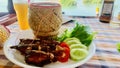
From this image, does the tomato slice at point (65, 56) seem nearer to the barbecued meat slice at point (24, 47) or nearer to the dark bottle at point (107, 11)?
the barbecued meat slice at point (24, 47)

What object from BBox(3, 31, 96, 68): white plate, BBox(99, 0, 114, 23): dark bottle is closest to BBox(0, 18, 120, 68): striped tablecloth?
BBox(3, 31, 96, 68): white plate

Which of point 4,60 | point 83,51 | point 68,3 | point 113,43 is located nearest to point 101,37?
point 113,43

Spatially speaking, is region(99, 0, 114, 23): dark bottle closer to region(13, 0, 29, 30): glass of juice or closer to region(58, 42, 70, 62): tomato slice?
region(13, 0, 29, 30): glass of juice

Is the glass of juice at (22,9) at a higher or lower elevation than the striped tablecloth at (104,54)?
higher

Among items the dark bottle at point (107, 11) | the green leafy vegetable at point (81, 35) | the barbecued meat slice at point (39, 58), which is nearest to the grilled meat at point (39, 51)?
the barbecued meat slice at point (39, 58)

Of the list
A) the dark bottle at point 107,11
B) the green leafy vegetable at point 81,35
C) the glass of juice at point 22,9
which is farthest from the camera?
the dark bottle at point 107,11

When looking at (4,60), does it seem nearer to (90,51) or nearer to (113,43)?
(90,51)
